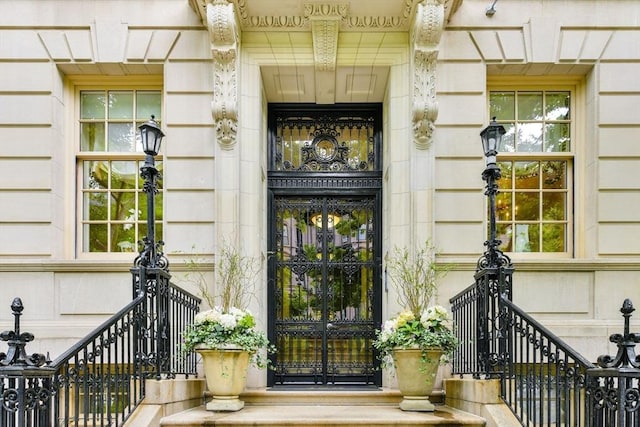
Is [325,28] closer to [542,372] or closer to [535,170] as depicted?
[535,170]

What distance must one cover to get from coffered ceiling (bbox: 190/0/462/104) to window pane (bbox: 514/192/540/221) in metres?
2.32

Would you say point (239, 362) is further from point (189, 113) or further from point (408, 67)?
point (408, 67)

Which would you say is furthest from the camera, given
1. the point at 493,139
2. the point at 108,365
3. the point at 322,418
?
the point at 493,139

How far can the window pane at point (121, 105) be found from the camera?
23.1 feet

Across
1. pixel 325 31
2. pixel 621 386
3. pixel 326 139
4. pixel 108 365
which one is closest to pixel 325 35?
pixel 325 31

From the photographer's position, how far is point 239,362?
5.27 m

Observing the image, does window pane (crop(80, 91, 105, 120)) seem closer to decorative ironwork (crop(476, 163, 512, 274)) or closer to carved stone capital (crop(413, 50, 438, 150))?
carved stone capital (crop(413, 50, 438, 150))

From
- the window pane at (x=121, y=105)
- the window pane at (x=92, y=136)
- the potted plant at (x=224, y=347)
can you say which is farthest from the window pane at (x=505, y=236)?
the window pane at (x=92, y=136)

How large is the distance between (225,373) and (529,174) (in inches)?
177

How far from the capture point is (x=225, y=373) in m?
5.23

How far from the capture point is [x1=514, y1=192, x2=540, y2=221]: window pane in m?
6.95

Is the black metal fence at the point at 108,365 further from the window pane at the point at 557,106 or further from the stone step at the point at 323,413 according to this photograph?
the window pane at the point at 557,106

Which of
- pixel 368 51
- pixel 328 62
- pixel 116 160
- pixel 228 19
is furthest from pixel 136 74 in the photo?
pixel 368 51

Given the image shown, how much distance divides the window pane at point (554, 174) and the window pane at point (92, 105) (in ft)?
18.9
